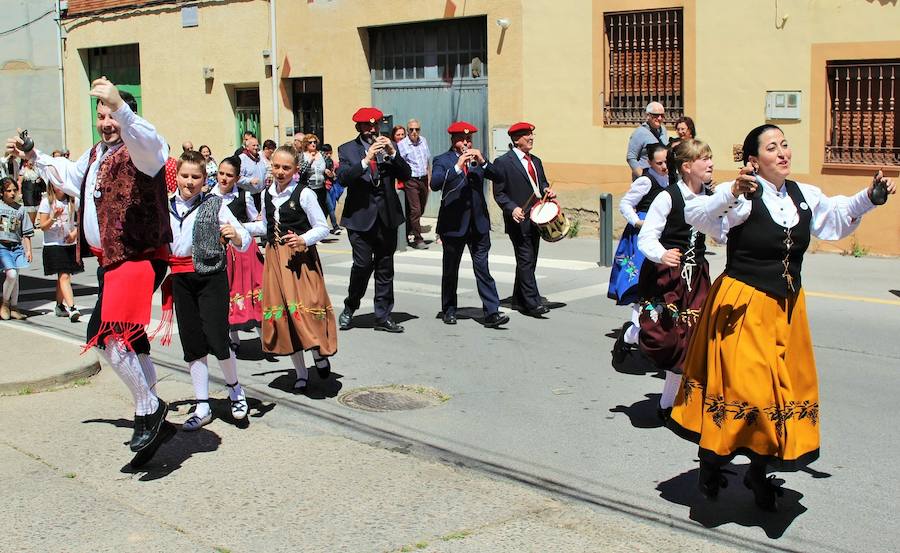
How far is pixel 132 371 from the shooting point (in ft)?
20.9

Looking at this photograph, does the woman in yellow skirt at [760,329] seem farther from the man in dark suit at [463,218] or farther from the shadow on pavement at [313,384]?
the man in dark suit at [463,218]

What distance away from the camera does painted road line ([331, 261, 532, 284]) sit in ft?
46.0

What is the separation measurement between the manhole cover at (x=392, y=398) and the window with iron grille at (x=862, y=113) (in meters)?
9.02

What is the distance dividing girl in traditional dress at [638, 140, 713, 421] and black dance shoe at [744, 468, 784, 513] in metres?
1.29

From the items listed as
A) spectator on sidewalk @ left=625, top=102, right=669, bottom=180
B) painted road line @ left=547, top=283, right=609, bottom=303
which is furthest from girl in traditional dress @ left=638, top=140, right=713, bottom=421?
spectator on sidewalk @ left=625, top=102, right=669, bottom=180

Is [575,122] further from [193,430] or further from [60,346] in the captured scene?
[193,430]

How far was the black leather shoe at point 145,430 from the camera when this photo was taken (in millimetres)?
6340

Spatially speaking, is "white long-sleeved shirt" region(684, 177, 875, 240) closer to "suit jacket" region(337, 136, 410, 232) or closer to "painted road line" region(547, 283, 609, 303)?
"suit jacket" region(337, 136, 410, 232)

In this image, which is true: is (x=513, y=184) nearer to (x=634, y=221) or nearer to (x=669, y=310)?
(x=634, y=221)

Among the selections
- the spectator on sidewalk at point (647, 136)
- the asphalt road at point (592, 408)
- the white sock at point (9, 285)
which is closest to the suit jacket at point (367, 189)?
the asphalt road at point (592, 408)

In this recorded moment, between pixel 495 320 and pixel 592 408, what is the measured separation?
3.11 metres

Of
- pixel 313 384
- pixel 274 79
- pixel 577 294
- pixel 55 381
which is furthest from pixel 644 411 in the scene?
pixel 274 79

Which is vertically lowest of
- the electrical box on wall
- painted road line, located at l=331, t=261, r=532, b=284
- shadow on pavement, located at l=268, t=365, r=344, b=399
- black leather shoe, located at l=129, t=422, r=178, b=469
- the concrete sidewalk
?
the concrete sidewalk

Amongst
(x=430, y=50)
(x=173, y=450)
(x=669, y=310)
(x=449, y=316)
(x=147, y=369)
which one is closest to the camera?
(x=147, y=369)
